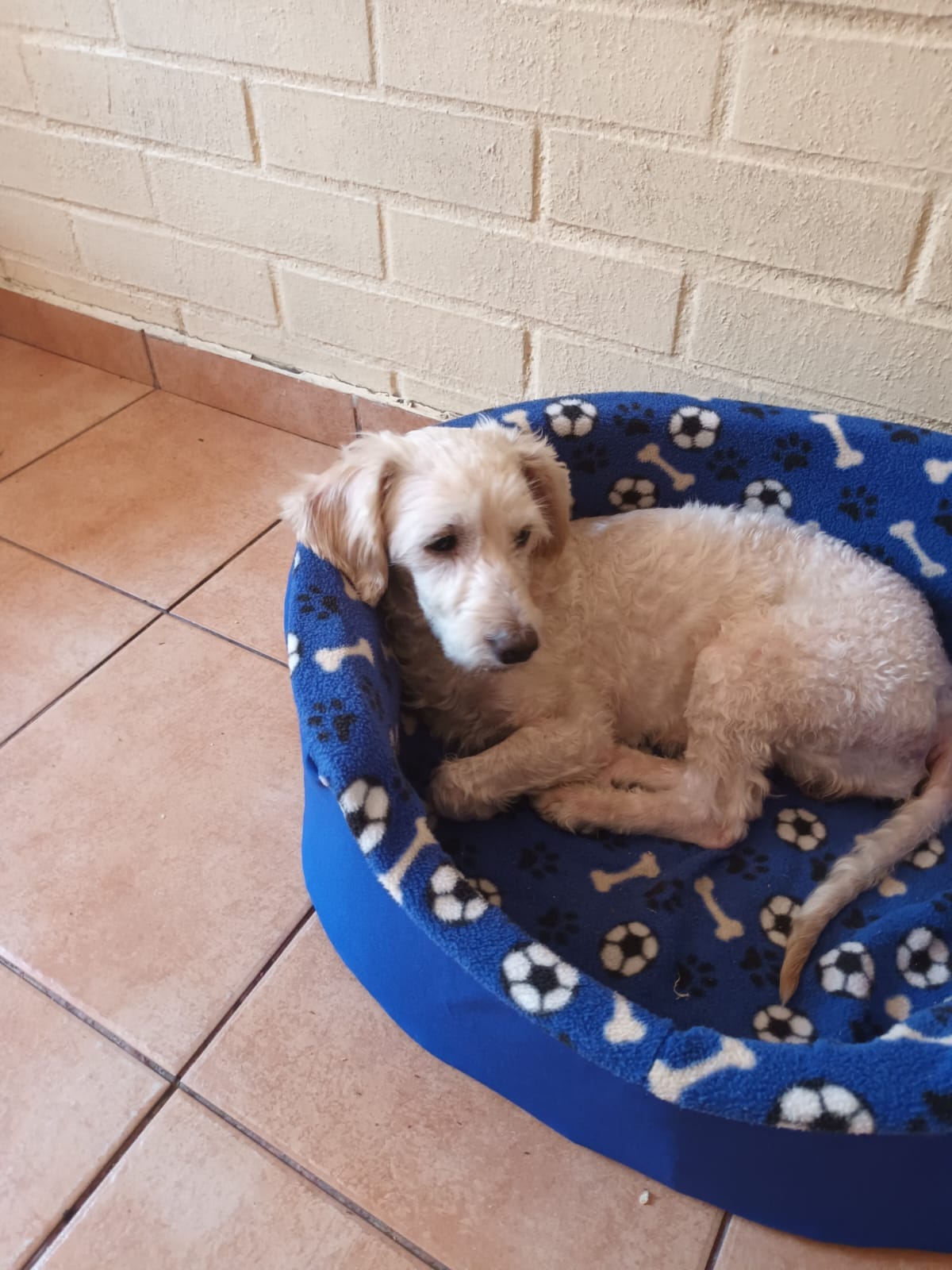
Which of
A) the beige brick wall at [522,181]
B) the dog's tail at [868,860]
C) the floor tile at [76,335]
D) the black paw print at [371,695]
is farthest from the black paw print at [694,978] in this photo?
the floor tile at [76,335]

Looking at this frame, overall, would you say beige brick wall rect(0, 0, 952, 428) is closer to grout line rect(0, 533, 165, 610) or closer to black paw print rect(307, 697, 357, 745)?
grout line rect(0, 533, 165, 610)

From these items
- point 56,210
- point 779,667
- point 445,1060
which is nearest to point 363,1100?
point 445,1060

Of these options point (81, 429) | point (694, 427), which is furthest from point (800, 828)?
point (81, 429)

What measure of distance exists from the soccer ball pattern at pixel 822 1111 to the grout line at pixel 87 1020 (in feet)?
2.78

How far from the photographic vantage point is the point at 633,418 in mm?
1847

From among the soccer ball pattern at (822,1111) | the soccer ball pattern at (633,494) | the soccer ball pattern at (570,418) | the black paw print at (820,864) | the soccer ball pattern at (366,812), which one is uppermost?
the soccer ball pattern at (570,418)

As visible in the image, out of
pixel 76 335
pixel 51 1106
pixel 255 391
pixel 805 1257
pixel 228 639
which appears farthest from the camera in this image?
pixel 76 335

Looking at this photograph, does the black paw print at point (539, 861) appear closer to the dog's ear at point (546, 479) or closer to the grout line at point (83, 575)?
the dog's ear at point (546, 479)

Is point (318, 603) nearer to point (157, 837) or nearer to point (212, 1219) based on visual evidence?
point (157, 837)

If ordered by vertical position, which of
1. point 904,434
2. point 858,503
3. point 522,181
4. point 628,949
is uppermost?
point 522,181

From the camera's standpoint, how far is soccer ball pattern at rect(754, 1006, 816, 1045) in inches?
53.1

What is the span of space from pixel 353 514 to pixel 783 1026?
1017mm

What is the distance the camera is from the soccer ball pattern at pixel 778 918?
4.86ft

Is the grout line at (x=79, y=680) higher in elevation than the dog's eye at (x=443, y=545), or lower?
lower
